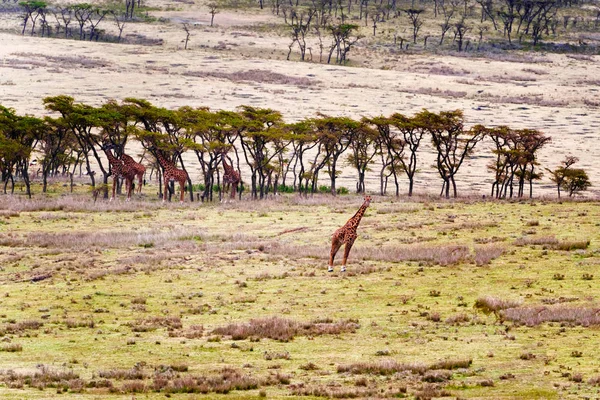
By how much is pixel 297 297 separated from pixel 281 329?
591 cm

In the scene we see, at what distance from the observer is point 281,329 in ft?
88.1

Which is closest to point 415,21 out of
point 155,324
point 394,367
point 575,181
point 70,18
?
point 70,18

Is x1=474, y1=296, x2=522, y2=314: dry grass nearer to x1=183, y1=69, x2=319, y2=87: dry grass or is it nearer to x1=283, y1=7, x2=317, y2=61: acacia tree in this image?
x1=183, y1=69, x2=319, y2=87: dry grass

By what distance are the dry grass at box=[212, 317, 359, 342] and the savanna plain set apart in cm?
8

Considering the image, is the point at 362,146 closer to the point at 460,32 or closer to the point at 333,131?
the point at 333,131

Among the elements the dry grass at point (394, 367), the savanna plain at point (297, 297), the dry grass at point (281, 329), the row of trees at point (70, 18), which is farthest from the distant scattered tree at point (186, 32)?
the dry grass at point (394, 367)

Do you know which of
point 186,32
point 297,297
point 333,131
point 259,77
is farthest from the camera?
point 186,32

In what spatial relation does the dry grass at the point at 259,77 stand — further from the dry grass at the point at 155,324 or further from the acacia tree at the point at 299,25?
the dry grass at the point at 155,324

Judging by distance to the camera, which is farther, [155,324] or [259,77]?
[259,77]

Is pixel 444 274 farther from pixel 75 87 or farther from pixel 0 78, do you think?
pixel 0 78

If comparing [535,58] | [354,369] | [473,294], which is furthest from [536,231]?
[535,58]

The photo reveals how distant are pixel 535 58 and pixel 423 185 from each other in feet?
279

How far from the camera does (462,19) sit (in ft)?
623

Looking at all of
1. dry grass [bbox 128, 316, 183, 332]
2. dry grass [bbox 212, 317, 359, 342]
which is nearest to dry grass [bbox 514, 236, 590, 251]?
dry grass [bbox 212, 317, 359, 342]
